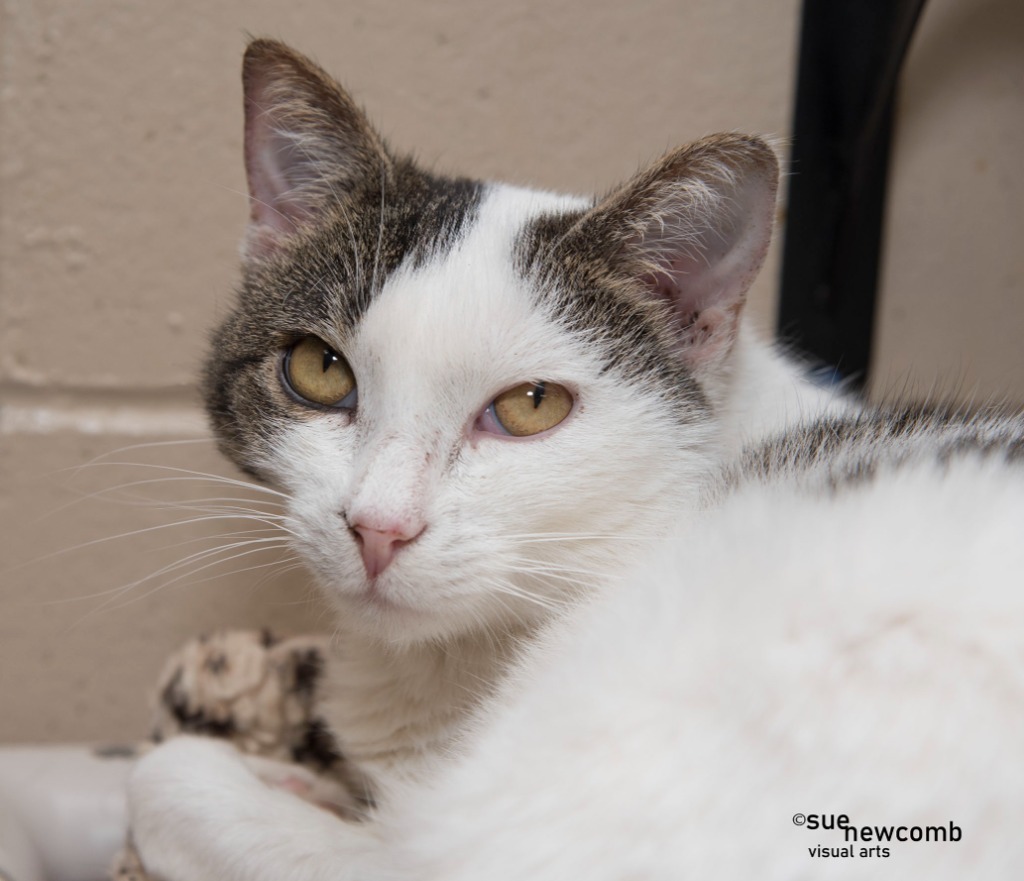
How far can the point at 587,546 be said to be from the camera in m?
0.84

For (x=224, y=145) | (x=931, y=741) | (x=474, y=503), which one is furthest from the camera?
(x=224, y=145)

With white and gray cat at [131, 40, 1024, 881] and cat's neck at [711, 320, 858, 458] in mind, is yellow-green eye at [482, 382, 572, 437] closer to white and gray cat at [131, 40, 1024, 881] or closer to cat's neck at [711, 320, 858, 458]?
white and gray cat at [131, 40, 1024, 881]

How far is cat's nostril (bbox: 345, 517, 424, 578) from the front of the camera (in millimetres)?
741

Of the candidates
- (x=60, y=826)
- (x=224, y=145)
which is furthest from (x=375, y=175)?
(x=60, y=826)

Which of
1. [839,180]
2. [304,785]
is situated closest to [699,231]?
[839,180]

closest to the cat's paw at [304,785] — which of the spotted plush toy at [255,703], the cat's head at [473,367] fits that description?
the spotted plush toy at [255,703]

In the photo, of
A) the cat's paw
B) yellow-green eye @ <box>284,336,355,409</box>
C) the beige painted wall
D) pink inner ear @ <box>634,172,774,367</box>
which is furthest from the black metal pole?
the cat's paw

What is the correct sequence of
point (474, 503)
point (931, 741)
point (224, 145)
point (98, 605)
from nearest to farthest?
point (931, 741) < point (474, 503) < point (224, 145) < point (98, 605)

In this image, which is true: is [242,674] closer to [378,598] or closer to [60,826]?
[60,826]

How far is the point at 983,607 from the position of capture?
559 millimetres

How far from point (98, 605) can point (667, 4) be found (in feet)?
4.74

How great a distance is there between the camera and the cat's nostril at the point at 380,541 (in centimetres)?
74

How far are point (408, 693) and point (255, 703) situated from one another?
0.33m

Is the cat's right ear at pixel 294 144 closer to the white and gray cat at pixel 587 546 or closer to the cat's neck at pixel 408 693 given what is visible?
the white and gray cat at pixel 587 546
